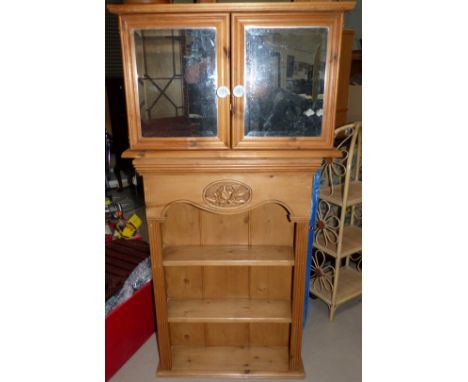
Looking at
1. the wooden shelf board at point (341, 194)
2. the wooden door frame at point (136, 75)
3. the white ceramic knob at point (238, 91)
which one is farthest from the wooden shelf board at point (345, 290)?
the white ceramic knob at point (238, 91)

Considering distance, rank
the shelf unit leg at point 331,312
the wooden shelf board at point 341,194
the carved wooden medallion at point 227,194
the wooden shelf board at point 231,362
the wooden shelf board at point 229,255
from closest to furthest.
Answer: the carved wooden medallion at point 227,194, the wooden shelf board at point 229,255, the wooden shelf board at point 231,362, the wooden shelf board at point 341,194, the shelf unit leg at point 331,312

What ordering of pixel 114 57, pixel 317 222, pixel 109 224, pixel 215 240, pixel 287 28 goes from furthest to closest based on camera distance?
pixel 114 57, pixel 109 224, pixel 317 222, pixel 215 240, pixel 287 28

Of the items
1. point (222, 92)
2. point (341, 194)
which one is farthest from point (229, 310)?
point (222, 92)

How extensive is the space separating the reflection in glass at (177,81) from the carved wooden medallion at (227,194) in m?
0.21

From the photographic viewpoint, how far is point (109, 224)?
2180 mm

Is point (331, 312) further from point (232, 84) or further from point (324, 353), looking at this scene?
point (232, 84)

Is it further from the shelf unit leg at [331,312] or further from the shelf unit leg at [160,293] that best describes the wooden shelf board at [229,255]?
the shelf unit leg at [331,312]

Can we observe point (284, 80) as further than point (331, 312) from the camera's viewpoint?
No

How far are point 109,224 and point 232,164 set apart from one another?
3.89 ft

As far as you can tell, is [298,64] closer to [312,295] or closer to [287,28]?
[287,28]

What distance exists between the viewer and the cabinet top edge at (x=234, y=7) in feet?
3.66

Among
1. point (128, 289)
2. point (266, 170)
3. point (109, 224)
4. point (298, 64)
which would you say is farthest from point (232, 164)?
point (109, 224)

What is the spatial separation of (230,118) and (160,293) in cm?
81

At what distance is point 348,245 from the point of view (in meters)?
1.96
